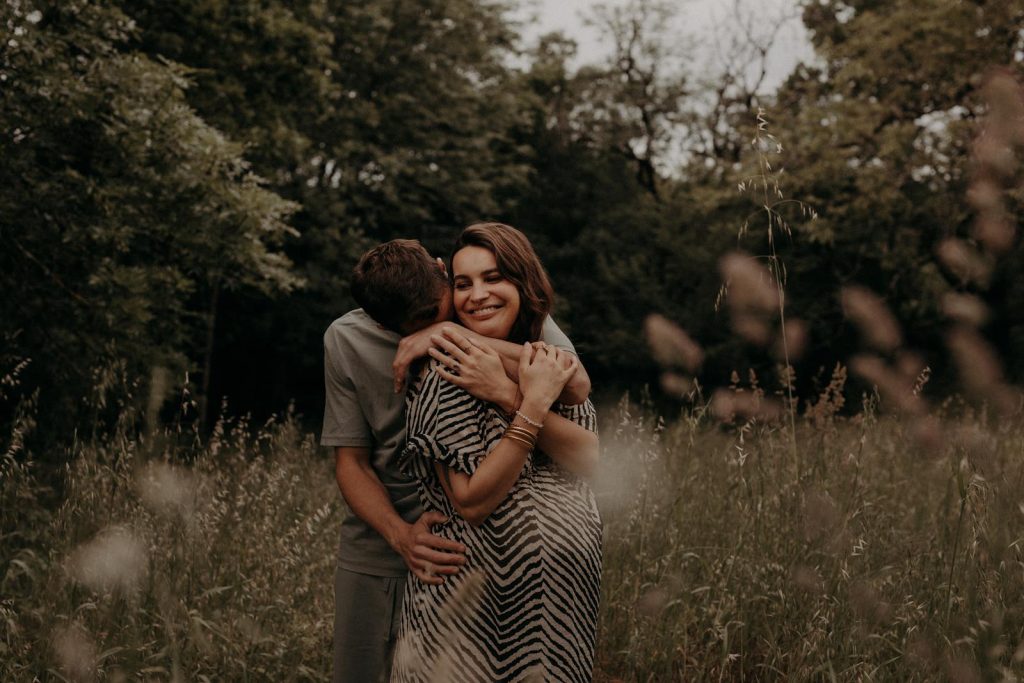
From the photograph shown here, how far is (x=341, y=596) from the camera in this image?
2.34m

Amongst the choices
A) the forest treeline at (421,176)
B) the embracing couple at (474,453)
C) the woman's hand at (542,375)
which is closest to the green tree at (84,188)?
the forest treeline at (421,176)

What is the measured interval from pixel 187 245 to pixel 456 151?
9721 mm

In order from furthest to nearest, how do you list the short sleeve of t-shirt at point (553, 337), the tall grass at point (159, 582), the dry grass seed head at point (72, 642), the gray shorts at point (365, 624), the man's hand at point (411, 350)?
the tall grass at point (159, 582), the dry grass seed head at point (72, 642), the gray shorts at point (365, 624), the short sleeve of t-shirt at point (553, 337), the man's hand at point (411, 350)

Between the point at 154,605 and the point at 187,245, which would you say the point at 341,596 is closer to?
the point at 154,605

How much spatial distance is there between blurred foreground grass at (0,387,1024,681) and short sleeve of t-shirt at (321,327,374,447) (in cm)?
54

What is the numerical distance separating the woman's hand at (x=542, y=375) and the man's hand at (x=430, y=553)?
360 millimetres

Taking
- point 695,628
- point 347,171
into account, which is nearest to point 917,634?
point 695,628

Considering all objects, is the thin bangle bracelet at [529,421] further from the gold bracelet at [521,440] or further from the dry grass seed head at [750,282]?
the dry grass seed head at [750,282]

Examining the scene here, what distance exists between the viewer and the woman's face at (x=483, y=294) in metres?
2.06

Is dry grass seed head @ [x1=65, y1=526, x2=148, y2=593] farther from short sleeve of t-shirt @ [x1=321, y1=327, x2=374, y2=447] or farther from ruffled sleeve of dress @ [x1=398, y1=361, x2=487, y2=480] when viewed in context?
ruffled sleeve of dress @ [x1=398, y1=361, x2=487, y2=480]

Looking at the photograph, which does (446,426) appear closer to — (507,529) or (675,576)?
(507,529)

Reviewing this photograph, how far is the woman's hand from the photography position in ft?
6.11

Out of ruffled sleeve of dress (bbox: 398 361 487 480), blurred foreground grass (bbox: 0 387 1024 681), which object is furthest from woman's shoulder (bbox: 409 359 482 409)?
blurred foreground grass (bbox: 0 387 1024 681)

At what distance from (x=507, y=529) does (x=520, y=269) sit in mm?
610
